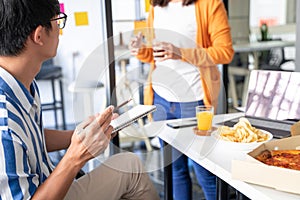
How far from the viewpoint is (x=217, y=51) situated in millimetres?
1768

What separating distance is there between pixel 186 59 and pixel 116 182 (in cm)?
67

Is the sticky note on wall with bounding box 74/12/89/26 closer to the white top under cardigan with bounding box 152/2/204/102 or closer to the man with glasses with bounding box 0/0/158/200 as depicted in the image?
the white top under cardigan with bounding box 152/2/204/102

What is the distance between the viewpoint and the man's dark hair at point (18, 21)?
3.50 feet

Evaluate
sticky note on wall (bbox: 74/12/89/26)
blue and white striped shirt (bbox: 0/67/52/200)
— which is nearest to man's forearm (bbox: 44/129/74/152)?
blue and white striped shirt (bbox: 0/67/52/200)

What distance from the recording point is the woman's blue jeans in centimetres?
175

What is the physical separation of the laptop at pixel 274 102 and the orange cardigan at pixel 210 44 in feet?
0.78

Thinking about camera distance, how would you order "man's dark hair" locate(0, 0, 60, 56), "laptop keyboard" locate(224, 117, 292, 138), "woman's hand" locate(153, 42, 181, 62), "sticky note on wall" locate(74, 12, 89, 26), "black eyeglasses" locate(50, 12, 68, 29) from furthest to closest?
"sticky note on wall" locate(74, 12, 89, 26), "woman's hand" locate(153, 42, 181, 62), "laptop keyboard" locate(224, 117, 292, 138), "black eyeglasses" locate(50, 12, 68, 29), "man's dark hair" locate(0, 0, 60, 56)

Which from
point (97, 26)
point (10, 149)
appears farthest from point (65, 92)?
point (10, 149)

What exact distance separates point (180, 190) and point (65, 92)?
2.23 m

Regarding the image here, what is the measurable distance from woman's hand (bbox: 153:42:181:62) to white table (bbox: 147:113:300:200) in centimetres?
28

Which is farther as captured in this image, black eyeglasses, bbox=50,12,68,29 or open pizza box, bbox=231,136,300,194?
black eyeglasses, bbox=50,12,68,29

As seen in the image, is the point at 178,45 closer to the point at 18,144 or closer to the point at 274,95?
the point at 274,95

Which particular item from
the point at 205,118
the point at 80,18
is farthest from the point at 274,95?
the point at 80,18

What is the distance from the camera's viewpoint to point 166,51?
1.66m
